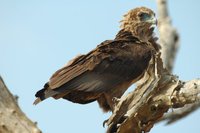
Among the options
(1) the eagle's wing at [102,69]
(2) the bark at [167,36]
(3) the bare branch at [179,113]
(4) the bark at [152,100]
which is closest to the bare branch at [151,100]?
(4) the bark at [152,100]

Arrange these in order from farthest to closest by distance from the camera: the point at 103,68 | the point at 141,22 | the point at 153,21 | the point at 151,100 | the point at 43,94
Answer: the point at 141,22
the point at 153,21
the point at 103,68
the point at 43,94
the point at 151,100

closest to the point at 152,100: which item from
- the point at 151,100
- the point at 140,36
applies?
the point at 151,100

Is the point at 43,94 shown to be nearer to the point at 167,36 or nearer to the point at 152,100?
the point at 152,100

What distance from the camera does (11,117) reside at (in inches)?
194

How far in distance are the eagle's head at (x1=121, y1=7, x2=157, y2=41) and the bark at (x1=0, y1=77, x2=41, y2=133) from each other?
13.6ft

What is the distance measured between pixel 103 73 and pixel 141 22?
1710mm

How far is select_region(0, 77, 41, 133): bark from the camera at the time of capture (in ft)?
16.0

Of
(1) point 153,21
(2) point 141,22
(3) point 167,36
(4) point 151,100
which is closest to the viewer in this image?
(4) point 151,100

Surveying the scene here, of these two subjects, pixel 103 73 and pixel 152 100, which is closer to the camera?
pixel 152 100

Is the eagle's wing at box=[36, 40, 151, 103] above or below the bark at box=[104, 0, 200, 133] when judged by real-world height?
above

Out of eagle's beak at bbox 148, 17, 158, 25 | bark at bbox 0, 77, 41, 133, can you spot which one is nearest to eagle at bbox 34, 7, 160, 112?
eagle's beak at bbox 148, 17, 158, 25

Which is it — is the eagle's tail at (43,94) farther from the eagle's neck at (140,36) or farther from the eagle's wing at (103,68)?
the eagle's neck at (140,36)

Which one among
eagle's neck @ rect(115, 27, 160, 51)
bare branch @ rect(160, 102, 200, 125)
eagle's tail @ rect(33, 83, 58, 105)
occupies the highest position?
eagle's neck @ rect(115, 27, 160, 51)

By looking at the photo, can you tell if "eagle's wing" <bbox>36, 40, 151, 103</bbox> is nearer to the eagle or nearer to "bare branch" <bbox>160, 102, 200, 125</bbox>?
the eagle
